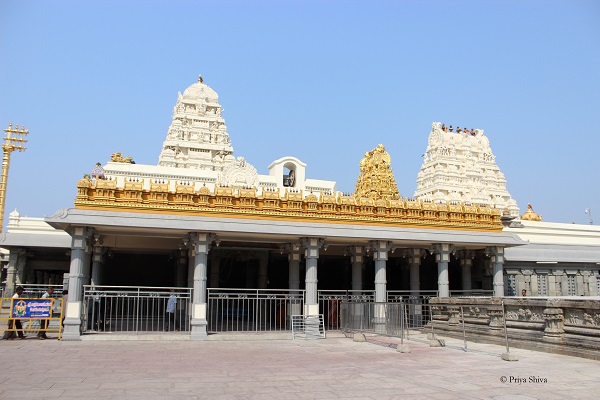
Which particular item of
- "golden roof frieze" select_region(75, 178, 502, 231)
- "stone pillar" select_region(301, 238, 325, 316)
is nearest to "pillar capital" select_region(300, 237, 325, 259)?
"stone pillar" select_region(301, 238, 325, 316)

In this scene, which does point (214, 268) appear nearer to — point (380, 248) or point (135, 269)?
point (135, 269)

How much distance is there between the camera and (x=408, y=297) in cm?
2462

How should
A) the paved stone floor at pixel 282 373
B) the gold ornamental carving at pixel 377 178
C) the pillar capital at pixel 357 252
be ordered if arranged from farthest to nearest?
the gold ornamental carving at pixel 377 178 → the pillar capital at pixel 357 252 → the paved stone floor at pixel 282 373

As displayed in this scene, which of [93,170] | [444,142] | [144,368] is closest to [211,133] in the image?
[93,170]

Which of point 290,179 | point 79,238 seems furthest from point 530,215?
point 79,238

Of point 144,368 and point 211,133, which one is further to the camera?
point 211,133

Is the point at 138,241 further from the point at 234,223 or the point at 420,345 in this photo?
the point at 420,345

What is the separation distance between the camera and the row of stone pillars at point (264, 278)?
704 inches

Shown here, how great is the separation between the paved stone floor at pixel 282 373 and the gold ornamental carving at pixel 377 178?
9.29 metres

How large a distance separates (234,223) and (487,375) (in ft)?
35.5

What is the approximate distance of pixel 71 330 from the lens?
17.5 metres

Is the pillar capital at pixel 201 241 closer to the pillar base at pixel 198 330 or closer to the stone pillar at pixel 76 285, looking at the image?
the pillar base at pixel 198 330

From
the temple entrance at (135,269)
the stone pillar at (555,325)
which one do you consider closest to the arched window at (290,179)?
the temple entrance at (135,269)

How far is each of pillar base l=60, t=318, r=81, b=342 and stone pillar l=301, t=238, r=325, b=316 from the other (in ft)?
25.9
